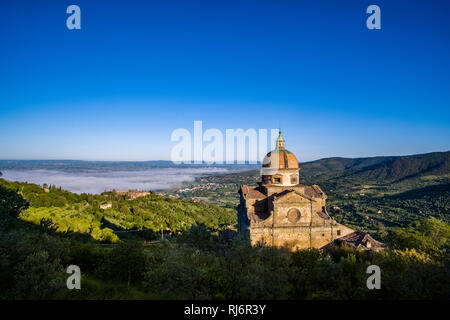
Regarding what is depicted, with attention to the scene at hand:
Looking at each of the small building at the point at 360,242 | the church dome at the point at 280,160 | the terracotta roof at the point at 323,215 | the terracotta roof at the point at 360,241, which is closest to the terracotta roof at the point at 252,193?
the church dome at the point at 280,160

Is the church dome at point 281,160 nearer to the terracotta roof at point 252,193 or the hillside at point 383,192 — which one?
the terracotta roof at point 252,193

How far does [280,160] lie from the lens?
31.9m

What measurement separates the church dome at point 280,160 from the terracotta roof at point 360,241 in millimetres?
9403

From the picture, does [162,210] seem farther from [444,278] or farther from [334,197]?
[334,197]

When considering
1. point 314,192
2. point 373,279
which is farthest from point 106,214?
point 373,279

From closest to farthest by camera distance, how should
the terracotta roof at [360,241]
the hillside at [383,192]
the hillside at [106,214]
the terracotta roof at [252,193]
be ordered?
the terracotta roof at [360,241] → the terracotta roof at [252,193] → the hillside at [106,214] → the hillside at [383,192]

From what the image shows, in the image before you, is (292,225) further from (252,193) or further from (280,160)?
(280,160)

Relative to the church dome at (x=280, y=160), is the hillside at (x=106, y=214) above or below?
below

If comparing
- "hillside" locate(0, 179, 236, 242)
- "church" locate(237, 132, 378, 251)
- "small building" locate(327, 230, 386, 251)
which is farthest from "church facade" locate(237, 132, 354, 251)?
"hillside" locate(0, 179, 236, 242)

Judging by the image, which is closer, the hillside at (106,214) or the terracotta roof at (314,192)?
the terracotta roof at (314,192)

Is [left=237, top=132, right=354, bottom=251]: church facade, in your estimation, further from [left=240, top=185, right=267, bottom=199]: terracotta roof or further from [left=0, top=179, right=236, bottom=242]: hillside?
[left=0, top=179, right=236, bottom=242]: hillside

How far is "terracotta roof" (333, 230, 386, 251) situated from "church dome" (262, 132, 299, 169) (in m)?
9.40

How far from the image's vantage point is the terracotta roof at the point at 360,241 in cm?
2527
